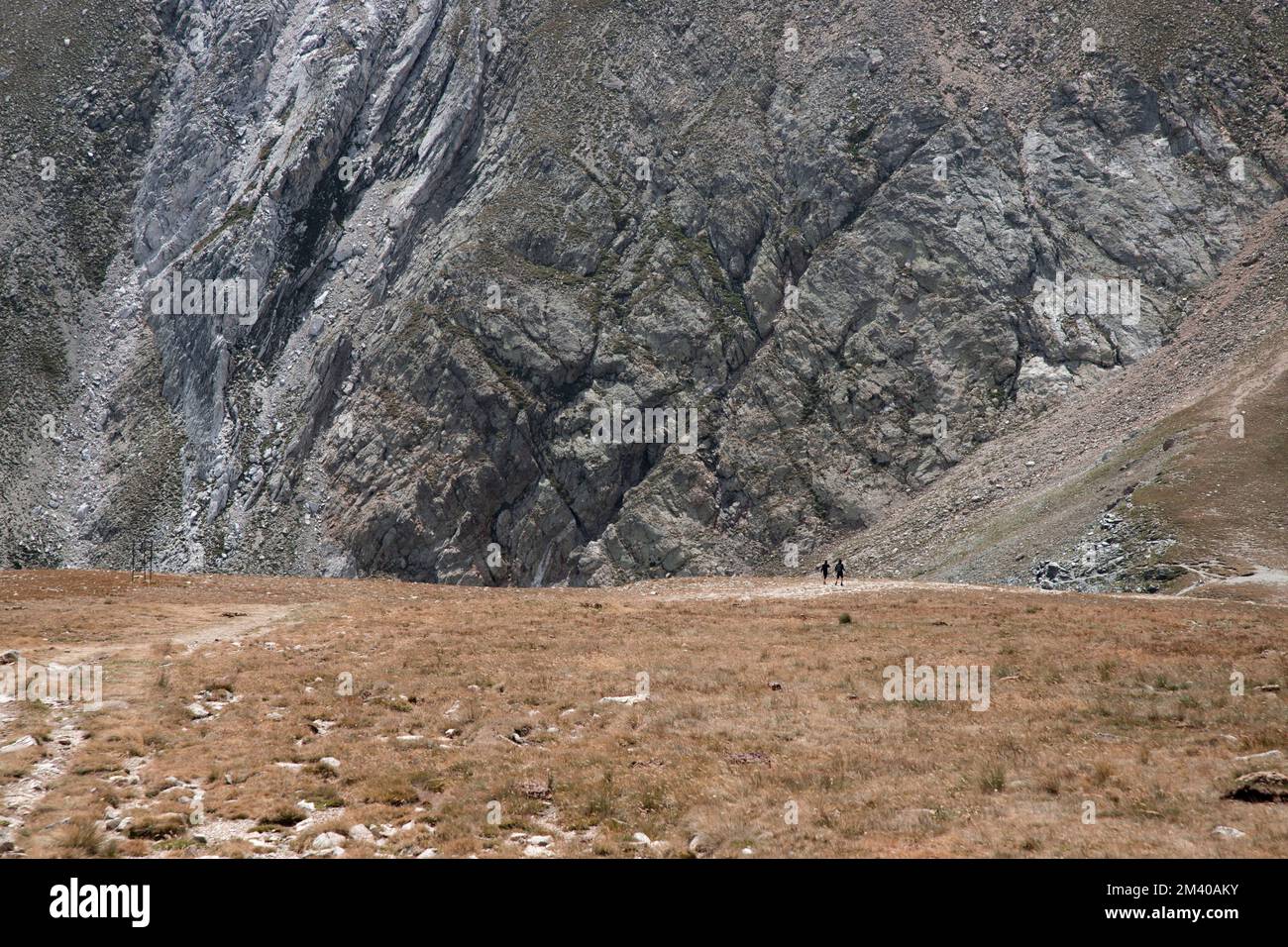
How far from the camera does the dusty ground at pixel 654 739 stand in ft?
45.9

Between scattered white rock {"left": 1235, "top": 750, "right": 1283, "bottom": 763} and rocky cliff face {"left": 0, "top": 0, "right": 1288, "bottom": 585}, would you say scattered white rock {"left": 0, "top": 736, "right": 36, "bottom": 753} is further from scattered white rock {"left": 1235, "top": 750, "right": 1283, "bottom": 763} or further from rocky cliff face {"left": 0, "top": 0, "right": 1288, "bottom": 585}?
rocky cliff face {"left": 0, "top": 0, "right": 1288, "bottom": 585}

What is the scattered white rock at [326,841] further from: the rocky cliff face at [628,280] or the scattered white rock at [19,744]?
the rocky cliff face at [628,280]

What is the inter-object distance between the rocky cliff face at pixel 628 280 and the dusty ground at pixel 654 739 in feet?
190

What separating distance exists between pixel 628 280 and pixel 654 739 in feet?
290

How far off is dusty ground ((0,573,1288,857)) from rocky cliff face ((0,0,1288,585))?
58.0 meters

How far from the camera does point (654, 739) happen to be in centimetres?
1938

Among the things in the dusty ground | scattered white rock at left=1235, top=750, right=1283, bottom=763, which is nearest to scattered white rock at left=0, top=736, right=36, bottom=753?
the dusty ground

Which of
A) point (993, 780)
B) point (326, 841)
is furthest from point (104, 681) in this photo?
point (993, 780)

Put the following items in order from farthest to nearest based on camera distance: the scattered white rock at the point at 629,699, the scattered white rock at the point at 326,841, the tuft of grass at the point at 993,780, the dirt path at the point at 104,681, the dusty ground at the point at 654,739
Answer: the scattered white rock at the point at 629,699 < the dirt path at the point at 104,681 < the tuft of grass at the point at 993,780 < the scattered white rock at the point at 326,841 < the dusty ground at the point at 654,739

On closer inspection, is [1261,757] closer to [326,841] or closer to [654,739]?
[654,739]

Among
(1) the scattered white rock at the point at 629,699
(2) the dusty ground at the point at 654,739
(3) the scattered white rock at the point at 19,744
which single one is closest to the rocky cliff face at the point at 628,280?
(2) the dusty ground at the point at 654,739

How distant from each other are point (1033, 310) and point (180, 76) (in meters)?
142

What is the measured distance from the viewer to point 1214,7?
100 meters
